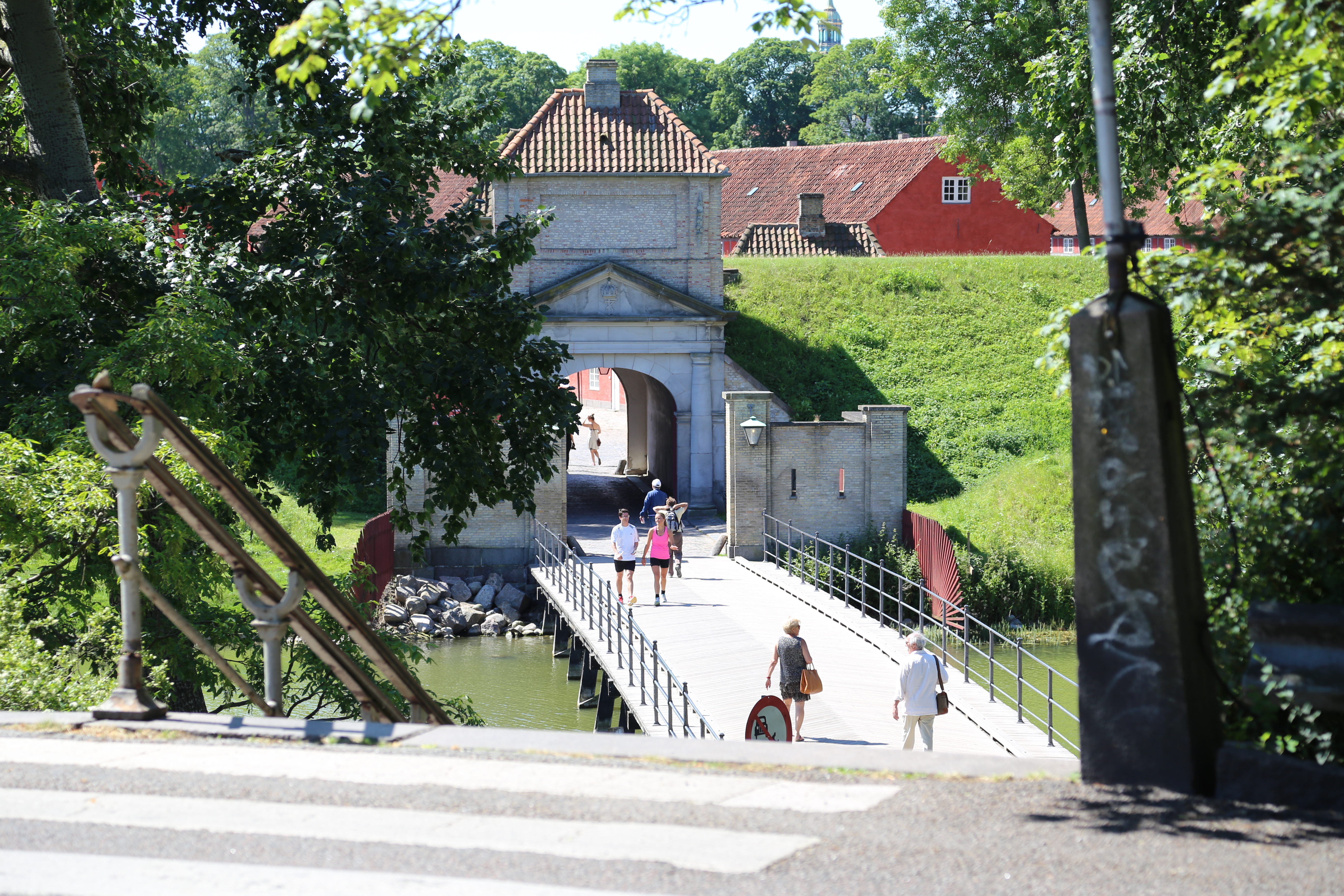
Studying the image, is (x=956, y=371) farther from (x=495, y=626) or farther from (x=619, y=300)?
(x=495, y=626)

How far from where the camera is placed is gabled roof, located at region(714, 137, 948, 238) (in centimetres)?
5262

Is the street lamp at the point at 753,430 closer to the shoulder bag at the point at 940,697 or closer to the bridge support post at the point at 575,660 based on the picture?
the bridge support post at the point at 575,660

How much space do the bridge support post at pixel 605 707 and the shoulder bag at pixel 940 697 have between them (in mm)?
7294

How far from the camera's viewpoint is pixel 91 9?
1293 centimetres

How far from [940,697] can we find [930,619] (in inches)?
228

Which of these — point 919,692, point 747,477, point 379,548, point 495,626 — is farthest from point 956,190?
point 919,692

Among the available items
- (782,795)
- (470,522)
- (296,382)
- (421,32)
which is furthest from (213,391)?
(470,522)

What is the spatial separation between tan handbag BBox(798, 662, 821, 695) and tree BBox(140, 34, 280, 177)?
49021 millimetres

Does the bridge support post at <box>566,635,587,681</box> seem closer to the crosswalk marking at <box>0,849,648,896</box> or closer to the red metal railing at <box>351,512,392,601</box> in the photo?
the red metal railing at <box>351,512,392,601</box>

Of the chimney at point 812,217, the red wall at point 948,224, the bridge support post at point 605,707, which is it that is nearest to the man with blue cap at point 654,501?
the bridge support post at point 605,707

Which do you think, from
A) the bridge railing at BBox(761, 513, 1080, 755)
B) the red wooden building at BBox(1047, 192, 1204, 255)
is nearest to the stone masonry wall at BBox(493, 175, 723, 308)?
the bridge railing at BBox(761, 513, 1080, 755)

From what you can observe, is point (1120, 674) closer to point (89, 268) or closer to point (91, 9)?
point (89, 268)

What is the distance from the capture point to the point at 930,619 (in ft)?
63.2

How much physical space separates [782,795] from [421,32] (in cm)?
492
